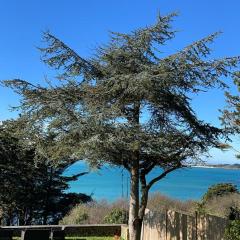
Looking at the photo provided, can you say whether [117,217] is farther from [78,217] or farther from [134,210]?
[134,210]

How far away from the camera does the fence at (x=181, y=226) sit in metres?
15.2

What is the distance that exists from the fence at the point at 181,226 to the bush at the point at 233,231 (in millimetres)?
421

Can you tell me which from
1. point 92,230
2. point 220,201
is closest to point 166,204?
point 220,201

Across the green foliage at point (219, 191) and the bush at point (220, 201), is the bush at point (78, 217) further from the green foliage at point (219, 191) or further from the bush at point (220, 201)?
Result: the green foliage at point (219, 191)

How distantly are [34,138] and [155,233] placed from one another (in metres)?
5.25

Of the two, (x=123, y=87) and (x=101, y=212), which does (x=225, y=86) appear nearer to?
(x=123, y=87)

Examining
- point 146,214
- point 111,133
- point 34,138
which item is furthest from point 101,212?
point 111,133

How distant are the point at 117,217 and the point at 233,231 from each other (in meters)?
11.6

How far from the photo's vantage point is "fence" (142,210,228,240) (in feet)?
49.8

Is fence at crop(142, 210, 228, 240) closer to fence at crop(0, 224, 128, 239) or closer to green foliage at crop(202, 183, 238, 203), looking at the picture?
fence at crop(0, 224, 128, 239)

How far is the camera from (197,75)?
16516 millimetres

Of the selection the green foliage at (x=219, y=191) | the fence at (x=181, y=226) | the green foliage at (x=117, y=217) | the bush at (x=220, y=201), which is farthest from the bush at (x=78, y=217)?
the fence at (x=181, y=226)

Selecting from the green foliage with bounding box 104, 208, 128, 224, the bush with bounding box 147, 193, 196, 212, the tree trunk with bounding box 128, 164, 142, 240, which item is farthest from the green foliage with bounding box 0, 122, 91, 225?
the tree trunk with bounding box 128, 164, 142, 240

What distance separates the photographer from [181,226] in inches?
665
